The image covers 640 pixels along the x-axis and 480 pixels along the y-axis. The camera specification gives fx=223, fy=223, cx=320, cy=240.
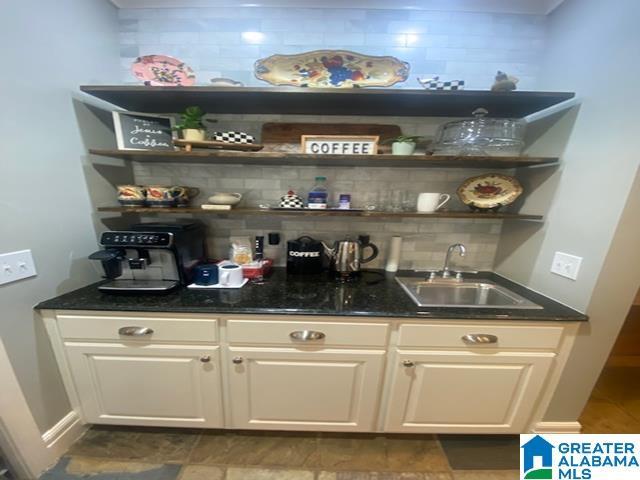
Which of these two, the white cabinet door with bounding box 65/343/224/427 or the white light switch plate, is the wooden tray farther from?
the white cabinet door with bounding box 65/343/224/427

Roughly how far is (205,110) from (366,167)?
107 centimetres

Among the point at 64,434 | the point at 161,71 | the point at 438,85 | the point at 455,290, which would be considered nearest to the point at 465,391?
the point at 455,290

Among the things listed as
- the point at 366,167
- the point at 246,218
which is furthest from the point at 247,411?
the point at 366,167

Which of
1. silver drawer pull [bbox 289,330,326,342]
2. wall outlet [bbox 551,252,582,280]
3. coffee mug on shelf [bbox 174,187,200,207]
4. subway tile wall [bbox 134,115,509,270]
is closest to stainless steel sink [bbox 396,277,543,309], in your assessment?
subway tile wall [bbox 134,115,509,270]

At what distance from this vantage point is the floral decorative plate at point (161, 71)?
120 centimetres

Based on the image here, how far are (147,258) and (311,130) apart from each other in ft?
3.94

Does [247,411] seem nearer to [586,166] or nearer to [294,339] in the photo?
[294,339]

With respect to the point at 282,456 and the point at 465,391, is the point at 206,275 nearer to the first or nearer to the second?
the point at 282,456

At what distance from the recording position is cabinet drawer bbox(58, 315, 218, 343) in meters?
1.03

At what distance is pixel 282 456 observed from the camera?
1177mm

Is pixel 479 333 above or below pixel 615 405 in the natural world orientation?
above

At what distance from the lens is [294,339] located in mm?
1059

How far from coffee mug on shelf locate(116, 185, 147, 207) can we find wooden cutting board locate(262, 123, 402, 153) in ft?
2.52

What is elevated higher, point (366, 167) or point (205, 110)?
point (205, 110)
